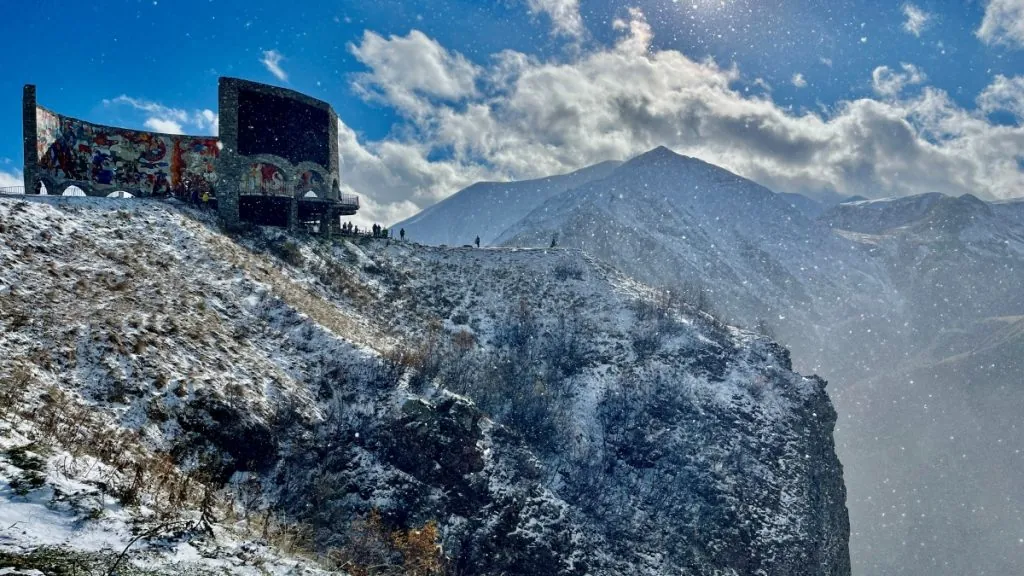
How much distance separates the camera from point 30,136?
1304 inches

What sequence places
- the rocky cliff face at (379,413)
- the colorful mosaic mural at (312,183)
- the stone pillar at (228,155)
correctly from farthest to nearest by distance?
the colorful mosaic mural at (312,183), the stone pillar at (228,155), the rocky cliff face at (379,413)

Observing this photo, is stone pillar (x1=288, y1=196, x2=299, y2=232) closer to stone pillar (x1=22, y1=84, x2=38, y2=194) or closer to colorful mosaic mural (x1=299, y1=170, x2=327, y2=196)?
colorful mosaic mural (x1=299, y1=170, x2=327, y2=196)

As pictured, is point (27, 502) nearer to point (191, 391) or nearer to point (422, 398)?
point (191, 391)

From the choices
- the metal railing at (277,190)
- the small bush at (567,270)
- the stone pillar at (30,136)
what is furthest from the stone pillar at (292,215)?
the small bush at (567,270)

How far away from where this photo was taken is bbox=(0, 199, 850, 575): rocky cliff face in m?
14.4

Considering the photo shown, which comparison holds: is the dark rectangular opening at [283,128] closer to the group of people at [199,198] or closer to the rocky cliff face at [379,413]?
the group of people at [199,198]

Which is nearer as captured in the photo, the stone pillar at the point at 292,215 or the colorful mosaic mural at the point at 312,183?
the stone pillar at the point at 292,215

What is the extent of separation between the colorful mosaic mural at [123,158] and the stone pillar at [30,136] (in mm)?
314

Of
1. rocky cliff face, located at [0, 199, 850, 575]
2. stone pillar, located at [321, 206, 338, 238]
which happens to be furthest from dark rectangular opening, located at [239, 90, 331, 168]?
rocky cliff face, located at [0, 199, 850, 575]

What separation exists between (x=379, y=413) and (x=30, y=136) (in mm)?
29285

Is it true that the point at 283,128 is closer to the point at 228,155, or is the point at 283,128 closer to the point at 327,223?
the point at 228,155

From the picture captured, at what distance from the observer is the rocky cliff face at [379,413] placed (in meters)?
14.4

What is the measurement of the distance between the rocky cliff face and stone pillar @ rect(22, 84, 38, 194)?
7.37m

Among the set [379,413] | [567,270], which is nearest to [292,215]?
[379,413]
